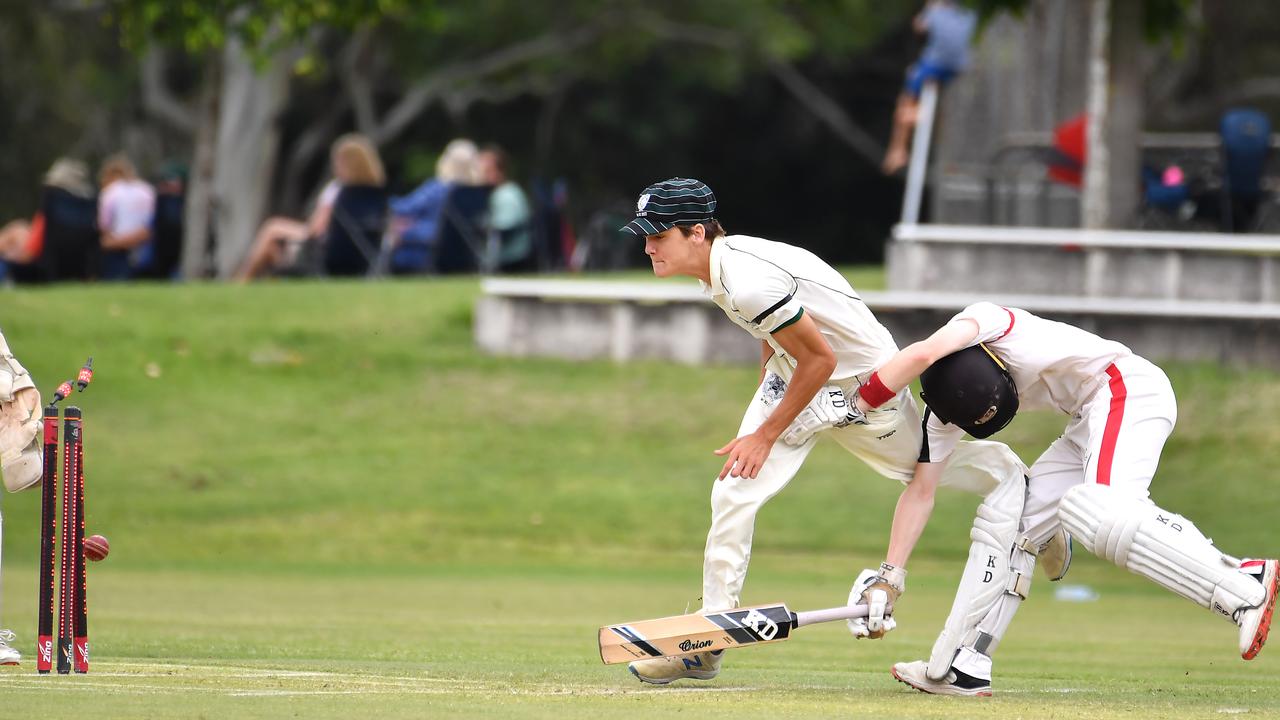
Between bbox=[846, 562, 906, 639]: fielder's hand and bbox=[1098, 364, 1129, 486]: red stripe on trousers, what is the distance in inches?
31.1

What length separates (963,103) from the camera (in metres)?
20.8

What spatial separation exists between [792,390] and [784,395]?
0.11 metres

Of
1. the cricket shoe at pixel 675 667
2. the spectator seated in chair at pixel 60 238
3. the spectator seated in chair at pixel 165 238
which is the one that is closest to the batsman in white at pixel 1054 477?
the cricket shoe at pixel 675 667

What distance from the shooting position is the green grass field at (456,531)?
22.0 feet

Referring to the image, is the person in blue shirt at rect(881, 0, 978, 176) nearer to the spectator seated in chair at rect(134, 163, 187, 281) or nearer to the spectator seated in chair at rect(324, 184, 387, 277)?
the spectator seated in chair at rect(324, 184, 387, 277)

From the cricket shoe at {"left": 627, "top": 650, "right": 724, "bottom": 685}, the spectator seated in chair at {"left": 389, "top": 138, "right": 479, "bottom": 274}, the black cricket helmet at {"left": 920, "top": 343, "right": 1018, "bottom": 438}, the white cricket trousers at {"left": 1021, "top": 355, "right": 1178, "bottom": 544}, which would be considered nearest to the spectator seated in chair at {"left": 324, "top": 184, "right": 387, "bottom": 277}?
the spectator seated in chair at {"left": 389, "top": 138, "right": 479, "bottom": 274}

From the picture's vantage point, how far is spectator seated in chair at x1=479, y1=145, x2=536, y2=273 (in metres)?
21.1

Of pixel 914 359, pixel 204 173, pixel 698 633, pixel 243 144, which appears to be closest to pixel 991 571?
pixel 914 359

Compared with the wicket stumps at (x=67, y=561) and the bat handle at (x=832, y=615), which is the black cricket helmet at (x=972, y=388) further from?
the wicket stumps at (x=67, y=561)

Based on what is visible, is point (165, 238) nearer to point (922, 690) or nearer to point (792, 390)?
point (792, 390)

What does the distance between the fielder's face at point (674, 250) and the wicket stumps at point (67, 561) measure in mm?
1951

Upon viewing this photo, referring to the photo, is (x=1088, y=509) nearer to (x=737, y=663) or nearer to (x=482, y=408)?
(x=737, y=663)

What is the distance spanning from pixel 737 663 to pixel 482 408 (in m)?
8.60

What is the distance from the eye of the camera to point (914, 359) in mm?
6715
